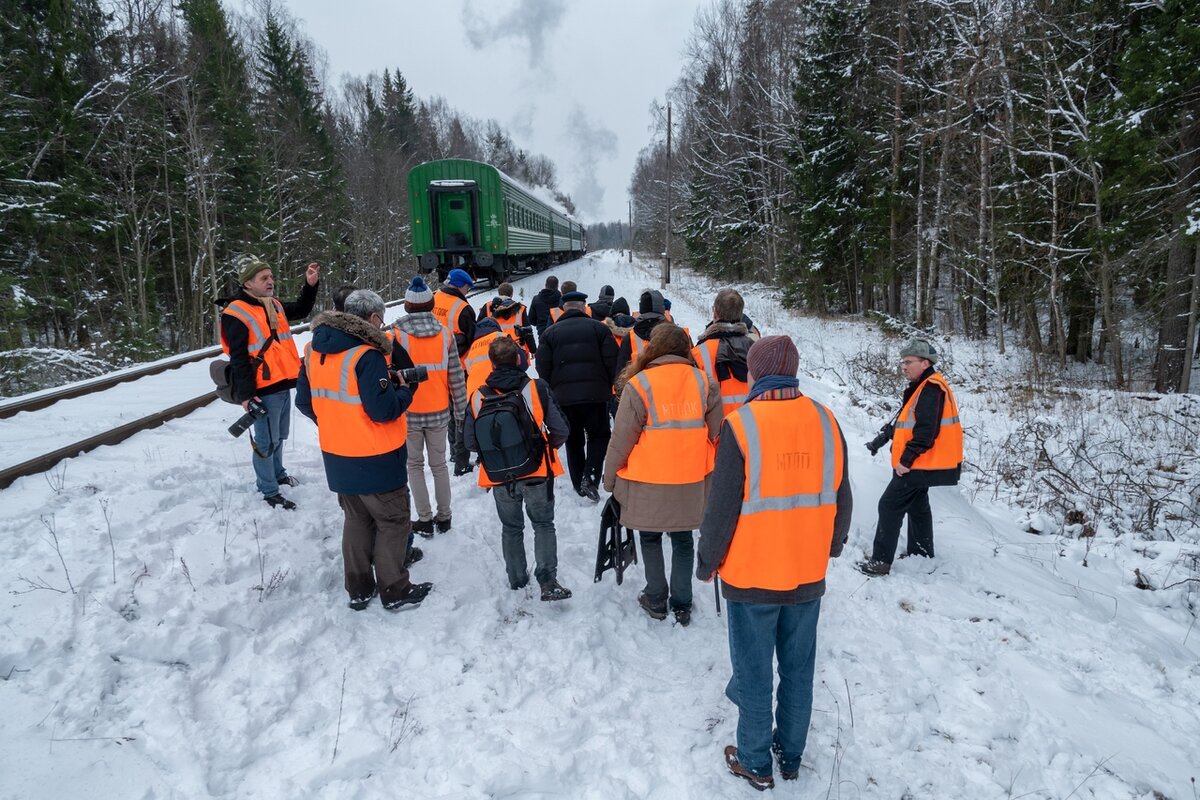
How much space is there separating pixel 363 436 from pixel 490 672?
155 centimetres

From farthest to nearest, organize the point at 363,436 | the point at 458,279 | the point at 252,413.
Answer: the point at 458,279 → the point at 252,413 → the point at 363,436

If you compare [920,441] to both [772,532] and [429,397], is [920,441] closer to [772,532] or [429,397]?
[772,532]

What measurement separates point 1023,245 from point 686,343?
12388 millimetres

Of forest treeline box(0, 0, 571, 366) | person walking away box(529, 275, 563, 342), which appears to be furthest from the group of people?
forest treeline box(0, 0, 571, 366)

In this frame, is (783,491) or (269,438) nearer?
(783,491)

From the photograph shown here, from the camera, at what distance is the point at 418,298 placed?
4.46 metres

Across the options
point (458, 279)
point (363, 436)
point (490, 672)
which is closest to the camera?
point (490, 672)

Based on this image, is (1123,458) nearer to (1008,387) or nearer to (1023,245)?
(1008,387)

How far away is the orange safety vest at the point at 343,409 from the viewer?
320cm

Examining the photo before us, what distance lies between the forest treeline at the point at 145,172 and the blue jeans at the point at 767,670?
1364 centimetres

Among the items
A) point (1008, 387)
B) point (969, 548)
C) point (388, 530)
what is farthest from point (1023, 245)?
point (388, 530)

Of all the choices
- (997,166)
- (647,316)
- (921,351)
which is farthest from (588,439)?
(997,166)

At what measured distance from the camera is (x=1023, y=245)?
1177cm

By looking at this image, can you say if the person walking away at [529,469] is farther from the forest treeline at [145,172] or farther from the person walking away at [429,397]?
the forest treeline at [145,172]
